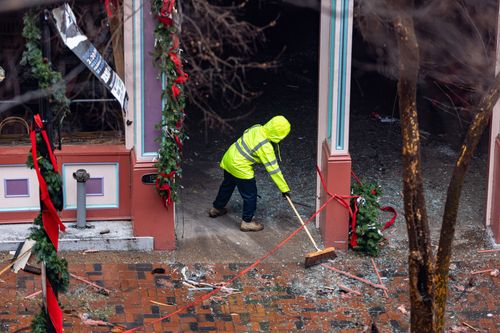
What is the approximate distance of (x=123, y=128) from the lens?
11.5 m

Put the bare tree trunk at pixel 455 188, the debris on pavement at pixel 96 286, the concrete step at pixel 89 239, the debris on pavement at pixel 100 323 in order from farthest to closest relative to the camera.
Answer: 1. the concrete step at pixel 89 239
2. the debris on pavement at pixel 96 286
3. the debris on pavement at pixel 100 323
4. the bare tree trunk at pixel 455 188

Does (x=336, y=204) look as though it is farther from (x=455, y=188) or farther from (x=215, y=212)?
(x=455, y=188)

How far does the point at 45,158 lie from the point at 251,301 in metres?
3.11

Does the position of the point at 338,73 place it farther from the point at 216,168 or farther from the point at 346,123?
the point at 216,168

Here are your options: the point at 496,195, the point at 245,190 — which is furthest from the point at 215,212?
the point at 496,195

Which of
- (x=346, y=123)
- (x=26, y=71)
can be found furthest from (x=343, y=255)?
(x=26, y=71)

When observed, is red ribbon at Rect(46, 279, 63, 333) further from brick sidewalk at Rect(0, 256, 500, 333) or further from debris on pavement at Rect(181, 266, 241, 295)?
debris on pavement at Rect(181, 266, 241, 295)

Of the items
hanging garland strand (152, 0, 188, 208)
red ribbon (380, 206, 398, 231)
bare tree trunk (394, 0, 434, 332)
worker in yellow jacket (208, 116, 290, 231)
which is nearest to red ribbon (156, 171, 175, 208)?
hanging garland strand (152, 0, 188, 208)

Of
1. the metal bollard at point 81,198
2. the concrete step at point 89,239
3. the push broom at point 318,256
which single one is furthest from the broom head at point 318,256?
the metal bollard at point 81,198

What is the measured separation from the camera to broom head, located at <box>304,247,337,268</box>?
11062 millimetres

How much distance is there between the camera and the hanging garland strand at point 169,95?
10352 millimetres

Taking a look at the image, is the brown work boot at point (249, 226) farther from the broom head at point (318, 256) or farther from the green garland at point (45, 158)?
the green garland at point (45, 158)

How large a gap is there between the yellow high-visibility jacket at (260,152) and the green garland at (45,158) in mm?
3503

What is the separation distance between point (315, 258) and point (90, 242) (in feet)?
7.70
